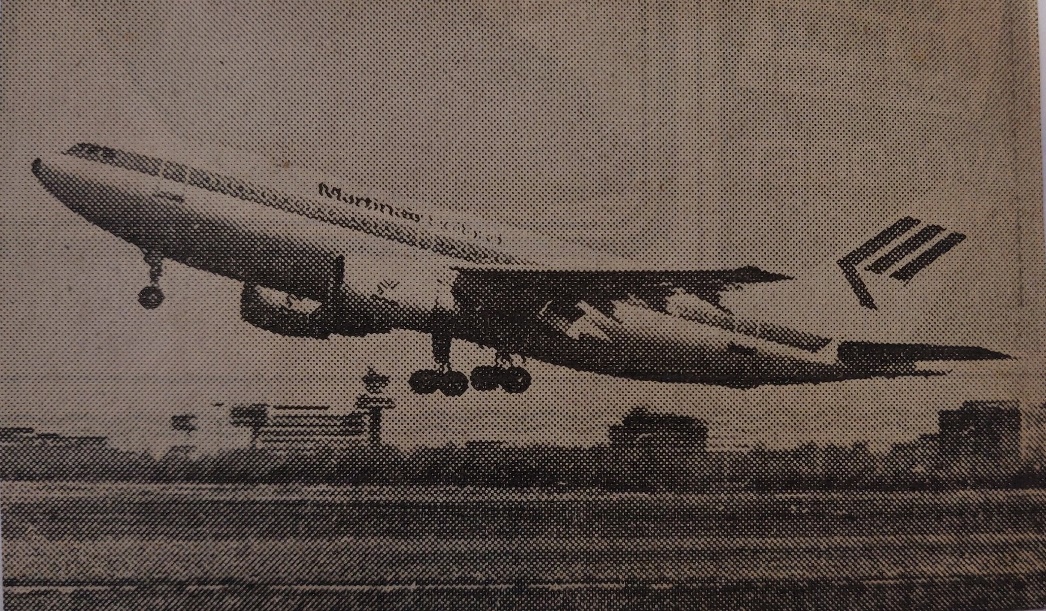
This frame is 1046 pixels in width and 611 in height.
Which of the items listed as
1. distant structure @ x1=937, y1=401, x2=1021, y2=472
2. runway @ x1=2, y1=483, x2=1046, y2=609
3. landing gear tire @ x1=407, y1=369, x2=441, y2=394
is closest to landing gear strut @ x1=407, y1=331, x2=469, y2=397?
landing gear tire @ x1=407, y1=369, x2=441, y2=394

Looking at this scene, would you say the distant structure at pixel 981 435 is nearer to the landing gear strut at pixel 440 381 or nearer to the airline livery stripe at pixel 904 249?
the airline livery stripe at pixel 904 249

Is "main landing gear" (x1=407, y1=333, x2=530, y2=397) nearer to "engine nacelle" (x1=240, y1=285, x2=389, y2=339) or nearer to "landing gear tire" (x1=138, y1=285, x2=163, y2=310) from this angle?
"engine nacelle" (x1=240, y1=285, x2=389, y2=339)

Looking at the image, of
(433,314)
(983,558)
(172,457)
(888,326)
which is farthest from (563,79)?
(983,558)

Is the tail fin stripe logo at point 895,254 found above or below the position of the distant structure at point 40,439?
above

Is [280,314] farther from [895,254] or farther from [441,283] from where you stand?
[895,254]

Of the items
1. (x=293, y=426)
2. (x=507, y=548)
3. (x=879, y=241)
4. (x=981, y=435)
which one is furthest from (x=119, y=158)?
(x=981, y=435)

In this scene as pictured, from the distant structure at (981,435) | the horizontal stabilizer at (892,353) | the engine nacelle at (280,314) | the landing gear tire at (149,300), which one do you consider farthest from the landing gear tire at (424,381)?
the distant structure at (981,435)

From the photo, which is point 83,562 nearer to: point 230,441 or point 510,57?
point 230,441

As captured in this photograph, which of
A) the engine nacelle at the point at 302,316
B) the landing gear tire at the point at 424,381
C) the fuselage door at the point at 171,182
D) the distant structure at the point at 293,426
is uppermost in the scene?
the fuselage door at the point at 171,182
